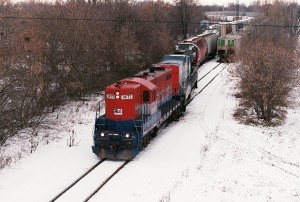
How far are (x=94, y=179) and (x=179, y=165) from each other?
4.01 meters

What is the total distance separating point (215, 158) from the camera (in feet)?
64.3

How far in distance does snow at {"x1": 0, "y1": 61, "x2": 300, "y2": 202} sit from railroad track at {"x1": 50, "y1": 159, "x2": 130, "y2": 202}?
113mm

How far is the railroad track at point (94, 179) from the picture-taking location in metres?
14.6

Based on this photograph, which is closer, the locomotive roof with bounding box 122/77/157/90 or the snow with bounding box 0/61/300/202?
the snow with bounding box 0/61/300/202

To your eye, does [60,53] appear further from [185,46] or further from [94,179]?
[185,46]

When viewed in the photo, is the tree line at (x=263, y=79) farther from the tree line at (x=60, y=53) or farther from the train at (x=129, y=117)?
the tree line at (x=60, y=53)

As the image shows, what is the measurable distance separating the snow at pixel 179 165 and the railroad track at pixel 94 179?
4.5 inches

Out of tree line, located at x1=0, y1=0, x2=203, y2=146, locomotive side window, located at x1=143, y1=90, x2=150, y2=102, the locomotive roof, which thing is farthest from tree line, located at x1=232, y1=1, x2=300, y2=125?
tree line, located at x1=0, y1=0, x2=203, y2=146

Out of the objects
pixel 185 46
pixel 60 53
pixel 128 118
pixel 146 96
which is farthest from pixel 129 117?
pixel 185 46

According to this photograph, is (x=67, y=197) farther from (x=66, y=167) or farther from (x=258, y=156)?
(x=258, y=156)

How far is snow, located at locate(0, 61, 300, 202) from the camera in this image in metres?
15.3

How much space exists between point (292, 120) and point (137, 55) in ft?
52.5

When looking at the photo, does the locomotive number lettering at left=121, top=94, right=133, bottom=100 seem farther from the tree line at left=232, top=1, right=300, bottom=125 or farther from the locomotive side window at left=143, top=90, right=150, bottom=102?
the tree line at left=232, top=1, right=300, bottom=125

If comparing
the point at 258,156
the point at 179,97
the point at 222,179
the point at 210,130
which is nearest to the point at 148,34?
the point at 179,97
